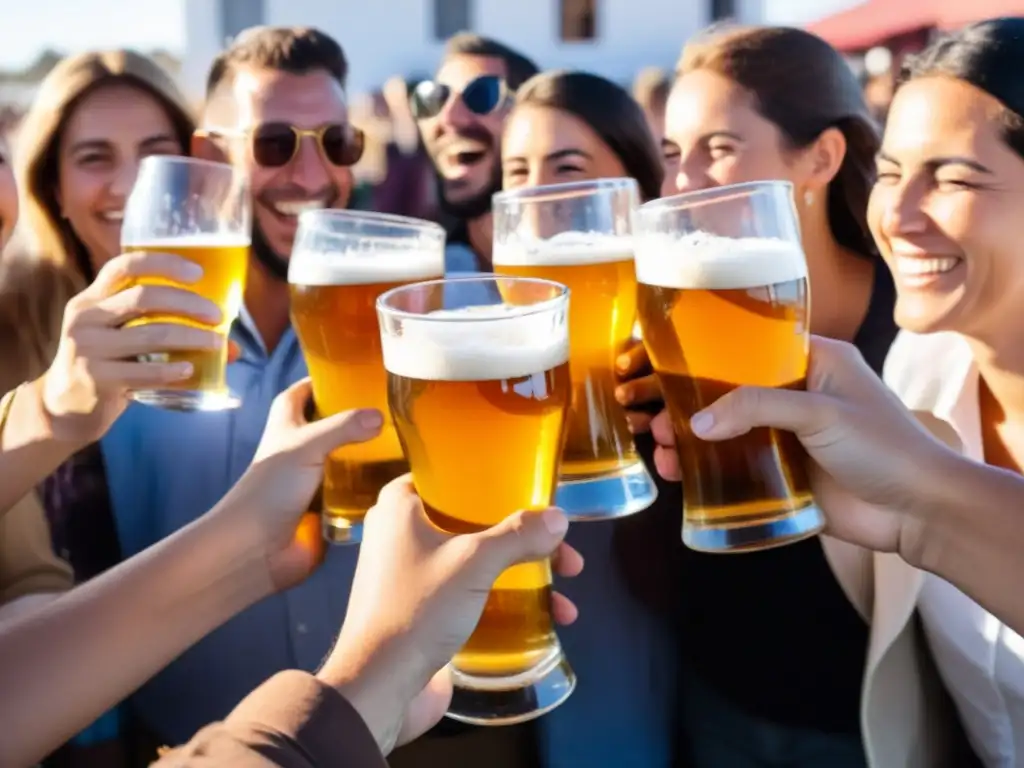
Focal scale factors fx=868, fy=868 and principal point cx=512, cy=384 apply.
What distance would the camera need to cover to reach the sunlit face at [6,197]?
199 cm

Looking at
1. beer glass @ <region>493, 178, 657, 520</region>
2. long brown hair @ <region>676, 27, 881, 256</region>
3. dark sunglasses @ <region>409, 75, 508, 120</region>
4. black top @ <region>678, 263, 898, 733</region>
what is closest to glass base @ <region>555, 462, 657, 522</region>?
beer glass @ <region>493, 178, 657, 520</region>

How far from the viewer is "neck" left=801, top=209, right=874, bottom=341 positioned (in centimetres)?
201

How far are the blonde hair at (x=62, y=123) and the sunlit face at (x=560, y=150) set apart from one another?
3.18 ft

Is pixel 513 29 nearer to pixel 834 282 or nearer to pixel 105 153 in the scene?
pixel 105 153

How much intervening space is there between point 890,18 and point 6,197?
7.59m

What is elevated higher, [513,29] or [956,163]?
[513,29]

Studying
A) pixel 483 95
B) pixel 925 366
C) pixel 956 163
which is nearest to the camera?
pixel 956 163

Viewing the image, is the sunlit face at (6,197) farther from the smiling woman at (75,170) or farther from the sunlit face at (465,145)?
the sunlit face at (465,145)

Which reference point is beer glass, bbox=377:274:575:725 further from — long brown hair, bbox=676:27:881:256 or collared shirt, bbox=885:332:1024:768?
long brown hair, bbox=676:27:881:256

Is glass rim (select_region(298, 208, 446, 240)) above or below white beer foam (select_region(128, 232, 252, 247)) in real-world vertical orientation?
above

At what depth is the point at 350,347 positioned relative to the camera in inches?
45.6

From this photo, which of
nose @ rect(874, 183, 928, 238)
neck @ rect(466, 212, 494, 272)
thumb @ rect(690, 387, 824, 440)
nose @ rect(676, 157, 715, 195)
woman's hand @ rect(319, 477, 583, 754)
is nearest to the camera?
woman's hand @ rect(319, 477, 583, 754)

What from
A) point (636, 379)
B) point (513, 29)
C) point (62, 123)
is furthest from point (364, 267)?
point (513, 29)

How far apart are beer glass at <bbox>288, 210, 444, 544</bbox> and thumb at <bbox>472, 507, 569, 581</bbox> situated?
340mm
